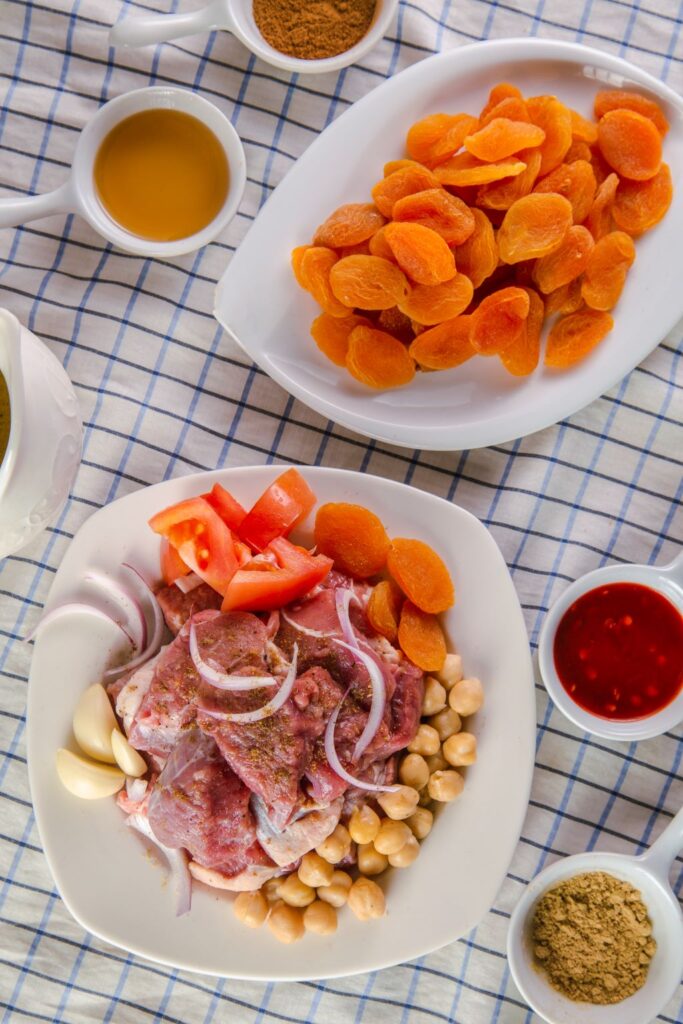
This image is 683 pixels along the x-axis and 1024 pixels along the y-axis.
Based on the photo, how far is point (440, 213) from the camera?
7.91ft

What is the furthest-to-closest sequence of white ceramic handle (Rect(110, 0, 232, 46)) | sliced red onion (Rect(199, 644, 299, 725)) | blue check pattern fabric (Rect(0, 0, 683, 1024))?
blue check pattern fabric (Rect(0, 0, 683, 1024)) → white ceramic handle (Rect(110, 0, 232, 46)) → sliced red onion (Rect(199, 644, 299, 725))

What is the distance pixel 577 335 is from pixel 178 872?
1.73 metres

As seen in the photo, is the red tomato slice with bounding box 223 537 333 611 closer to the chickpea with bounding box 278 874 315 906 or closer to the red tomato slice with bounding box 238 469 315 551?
the red tomato slice with bounding box 238 469 315 551

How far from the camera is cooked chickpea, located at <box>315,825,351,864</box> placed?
2.47 meters

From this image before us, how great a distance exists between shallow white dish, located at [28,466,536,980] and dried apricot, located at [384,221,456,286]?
53cm

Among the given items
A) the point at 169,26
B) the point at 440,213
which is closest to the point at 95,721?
the point at 440,213

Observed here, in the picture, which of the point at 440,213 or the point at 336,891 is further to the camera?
the point at 336,891

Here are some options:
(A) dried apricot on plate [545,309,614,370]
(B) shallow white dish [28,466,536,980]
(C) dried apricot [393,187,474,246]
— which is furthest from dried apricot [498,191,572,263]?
(B) shallow white dish [28,466,536,980]

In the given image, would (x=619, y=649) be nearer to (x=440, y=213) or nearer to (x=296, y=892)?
(x=296, y=892)

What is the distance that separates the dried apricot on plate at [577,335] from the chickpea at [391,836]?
49.6 inches

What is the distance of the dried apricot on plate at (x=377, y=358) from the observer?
2.52 metres

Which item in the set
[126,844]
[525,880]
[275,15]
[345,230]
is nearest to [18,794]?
[126,844]

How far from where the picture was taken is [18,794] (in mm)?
2787

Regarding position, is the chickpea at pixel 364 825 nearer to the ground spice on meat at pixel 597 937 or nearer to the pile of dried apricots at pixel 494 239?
the ground spice on meat at pixel 597 937
